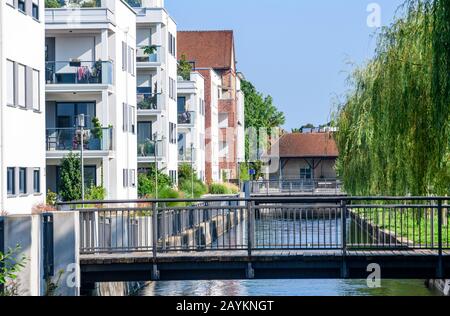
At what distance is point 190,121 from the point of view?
76.9m

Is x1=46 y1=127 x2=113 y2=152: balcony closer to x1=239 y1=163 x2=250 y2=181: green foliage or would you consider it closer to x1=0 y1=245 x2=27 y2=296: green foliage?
x1=0 y1=245 x2=27 y2=296: green foliage

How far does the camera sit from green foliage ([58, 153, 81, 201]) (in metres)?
45.3

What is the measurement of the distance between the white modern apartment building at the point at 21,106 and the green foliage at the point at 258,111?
82.7 meters

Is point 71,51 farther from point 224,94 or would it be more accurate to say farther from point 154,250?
point 224,94

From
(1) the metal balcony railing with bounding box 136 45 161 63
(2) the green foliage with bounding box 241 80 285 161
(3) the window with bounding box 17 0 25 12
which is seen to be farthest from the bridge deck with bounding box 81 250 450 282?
(2) the green foliage with bounding box 241 80 285 161

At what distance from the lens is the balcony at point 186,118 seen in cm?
7662

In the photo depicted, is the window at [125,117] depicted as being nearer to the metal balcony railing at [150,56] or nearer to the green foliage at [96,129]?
the green foliage at [96,129]

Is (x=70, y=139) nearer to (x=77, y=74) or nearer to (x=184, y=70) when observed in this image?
(x=77, y=74)

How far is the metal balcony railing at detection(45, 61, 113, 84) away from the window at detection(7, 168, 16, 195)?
14374 millimetres

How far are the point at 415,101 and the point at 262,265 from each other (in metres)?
6.49

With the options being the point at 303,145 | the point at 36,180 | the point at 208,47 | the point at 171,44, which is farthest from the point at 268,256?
the point at 303,145

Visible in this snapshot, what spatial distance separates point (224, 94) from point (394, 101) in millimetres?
83344
